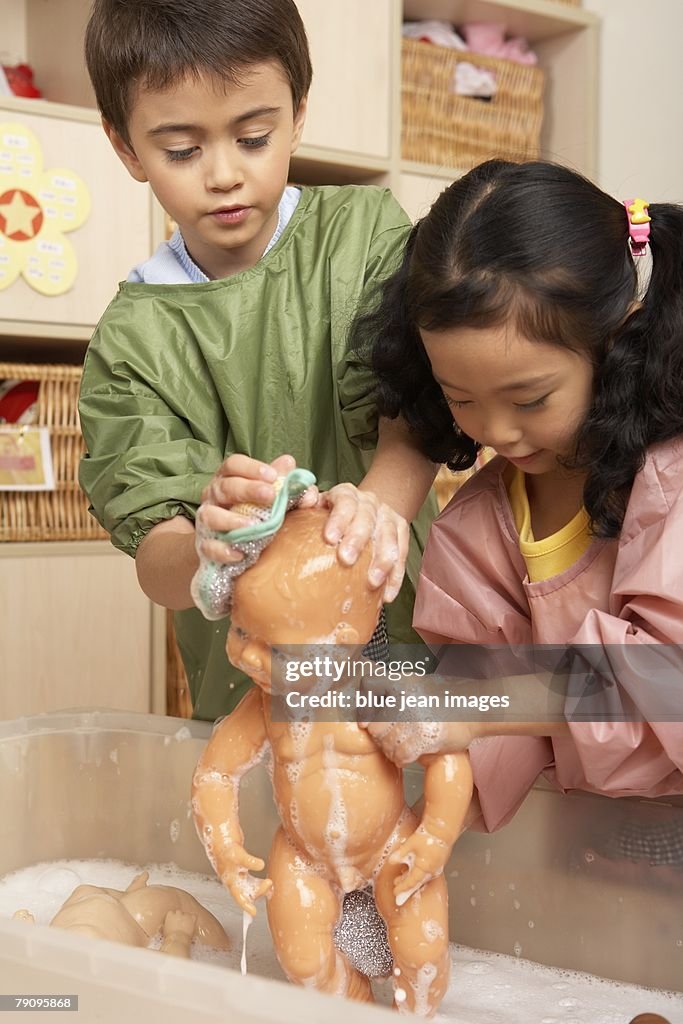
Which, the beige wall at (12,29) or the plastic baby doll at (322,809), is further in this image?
the beige wall at (12,29)

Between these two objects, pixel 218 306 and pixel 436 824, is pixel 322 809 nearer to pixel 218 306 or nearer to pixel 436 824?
pixel 436 824

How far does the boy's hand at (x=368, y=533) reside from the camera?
0.62m

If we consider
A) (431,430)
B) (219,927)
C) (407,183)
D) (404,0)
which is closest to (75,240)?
(407,183)

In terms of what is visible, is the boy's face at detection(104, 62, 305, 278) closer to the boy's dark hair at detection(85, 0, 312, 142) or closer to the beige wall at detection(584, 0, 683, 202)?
the boy's dark hair at detection(85, 0, 312, 142)

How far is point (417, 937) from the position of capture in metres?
0.67

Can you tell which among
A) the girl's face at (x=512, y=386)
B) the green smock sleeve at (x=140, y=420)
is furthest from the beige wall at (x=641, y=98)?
the girl's face at (x=512, y=386)

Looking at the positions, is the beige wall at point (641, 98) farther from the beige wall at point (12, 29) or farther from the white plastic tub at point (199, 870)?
the white plastic tub at point (199, 870)

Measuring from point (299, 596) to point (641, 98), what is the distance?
1.86 m

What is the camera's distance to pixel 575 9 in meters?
2.13

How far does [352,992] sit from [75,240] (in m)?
1.27

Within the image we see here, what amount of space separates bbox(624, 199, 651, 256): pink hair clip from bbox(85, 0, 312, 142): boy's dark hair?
29 centimetres

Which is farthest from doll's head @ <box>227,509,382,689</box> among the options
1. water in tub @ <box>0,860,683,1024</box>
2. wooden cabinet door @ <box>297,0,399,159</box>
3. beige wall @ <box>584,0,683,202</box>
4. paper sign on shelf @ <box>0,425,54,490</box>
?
beige wall @ <box>584,0,683,202</box>

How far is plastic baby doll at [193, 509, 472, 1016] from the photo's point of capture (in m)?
0.63

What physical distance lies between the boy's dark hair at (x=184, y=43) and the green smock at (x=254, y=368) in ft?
0.44
